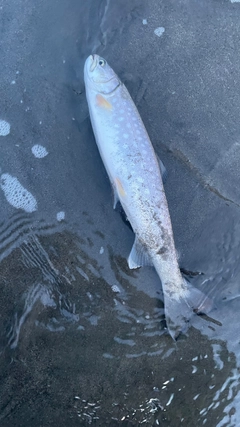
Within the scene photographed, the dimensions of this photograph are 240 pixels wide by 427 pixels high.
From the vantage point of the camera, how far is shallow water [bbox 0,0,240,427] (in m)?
3.59

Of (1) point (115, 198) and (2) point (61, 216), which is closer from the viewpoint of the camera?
(1) point (115, 198)

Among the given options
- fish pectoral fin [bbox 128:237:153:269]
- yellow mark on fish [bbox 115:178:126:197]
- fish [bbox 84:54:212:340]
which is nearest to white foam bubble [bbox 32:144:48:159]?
fish [bbox 84:54:212:340]

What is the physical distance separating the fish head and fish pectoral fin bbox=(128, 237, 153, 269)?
56.0 inches

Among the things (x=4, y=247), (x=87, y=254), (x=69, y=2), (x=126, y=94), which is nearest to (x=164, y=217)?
(x=87, y=254)

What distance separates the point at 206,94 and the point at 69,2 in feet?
5.50

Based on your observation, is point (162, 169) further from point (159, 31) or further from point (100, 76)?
point (159, 31)

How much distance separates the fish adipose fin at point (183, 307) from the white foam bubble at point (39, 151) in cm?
179

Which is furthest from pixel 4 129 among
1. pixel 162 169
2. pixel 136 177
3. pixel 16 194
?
pixel 162 169

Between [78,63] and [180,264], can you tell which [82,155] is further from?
[180,264]

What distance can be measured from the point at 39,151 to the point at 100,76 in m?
0.94

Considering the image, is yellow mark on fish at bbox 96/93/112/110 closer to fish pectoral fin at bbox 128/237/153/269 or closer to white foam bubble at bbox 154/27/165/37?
white foam bubble at bbox 154/27/165/37

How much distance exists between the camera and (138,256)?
3.54 metres

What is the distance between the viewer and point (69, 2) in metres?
3.81

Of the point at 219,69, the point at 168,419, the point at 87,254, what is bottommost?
the point at 168,419
